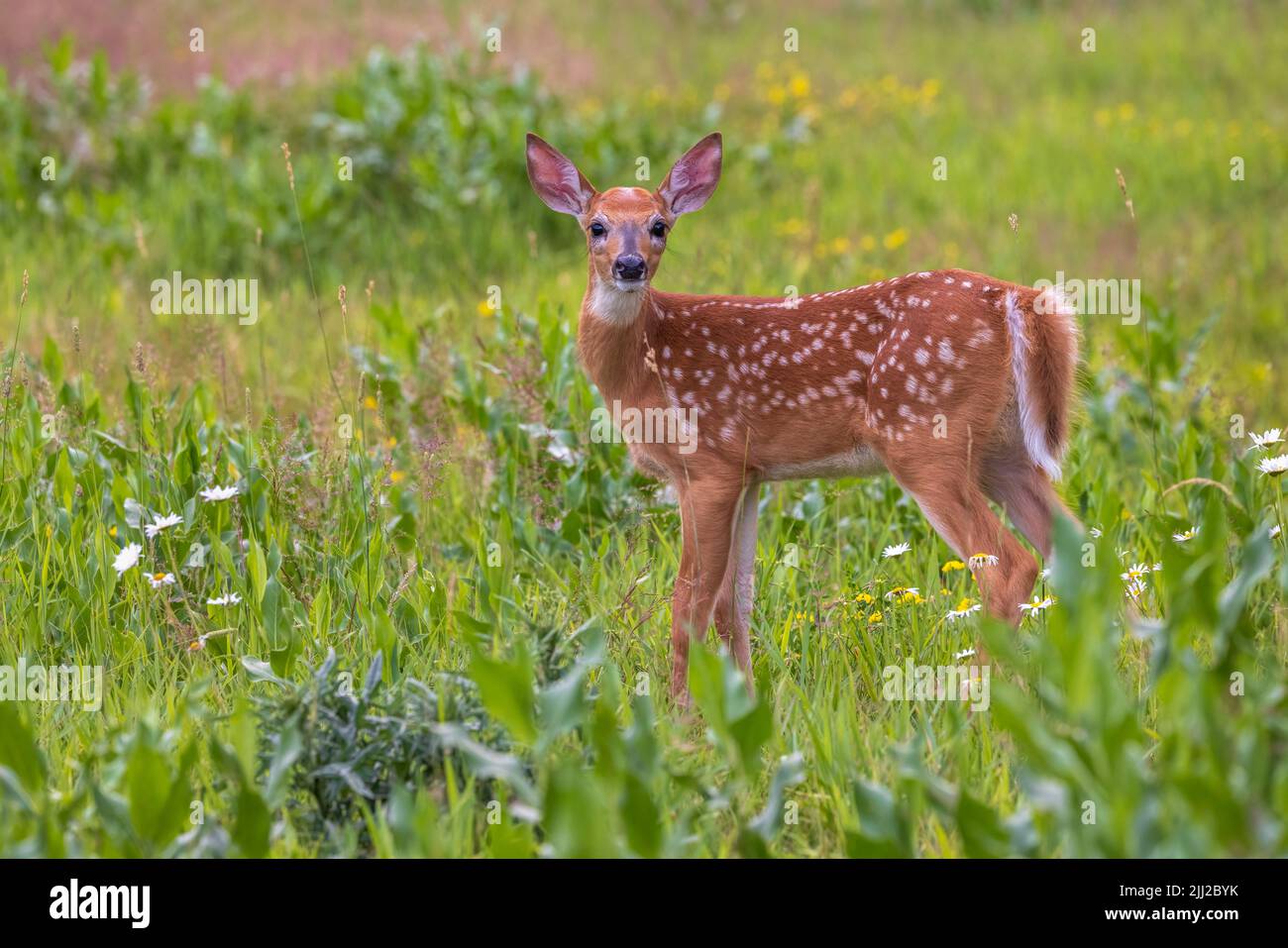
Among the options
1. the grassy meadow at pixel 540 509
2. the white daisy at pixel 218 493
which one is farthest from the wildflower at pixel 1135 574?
the white daisy at pixel 218 493

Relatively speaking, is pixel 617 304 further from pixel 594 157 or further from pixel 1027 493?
pixel 594 157

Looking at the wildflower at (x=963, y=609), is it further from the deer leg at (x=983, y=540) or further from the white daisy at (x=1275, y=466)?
the white daisy at (x=1275, y=466)

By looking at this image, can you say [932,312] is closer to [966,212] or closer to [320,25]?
[966,212]

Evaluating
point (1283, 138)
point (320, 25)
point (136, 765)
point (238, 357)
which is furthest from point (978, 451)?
→ point (320, 25)

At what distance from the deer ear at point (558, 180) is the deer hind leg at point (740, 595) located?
1.20 m

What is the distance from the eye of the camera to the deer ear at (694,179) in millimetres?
5457

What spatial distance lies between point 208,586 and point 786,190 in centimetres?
742

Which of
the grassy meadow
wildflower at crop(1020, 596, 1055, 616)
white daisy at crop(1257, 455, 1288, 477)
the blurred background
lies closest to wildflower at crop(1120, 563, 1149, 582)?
the grassy meadow

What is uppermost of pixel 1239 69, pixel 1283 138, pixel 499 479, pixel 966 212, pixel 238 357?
pixel 1239 69

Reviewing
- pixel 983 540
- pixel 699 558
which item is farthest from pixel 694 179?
pixel 983 540

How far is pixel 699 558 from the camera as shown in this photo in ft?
16.1

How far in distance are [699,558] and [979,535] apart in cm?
85

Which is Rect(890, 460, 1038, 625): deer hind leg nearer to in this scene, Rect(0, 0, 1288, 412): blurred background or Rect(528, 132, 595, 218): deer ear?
Rect(528, 132, 595, 218): deer ear

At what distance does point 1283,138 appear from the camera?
1234 cm
